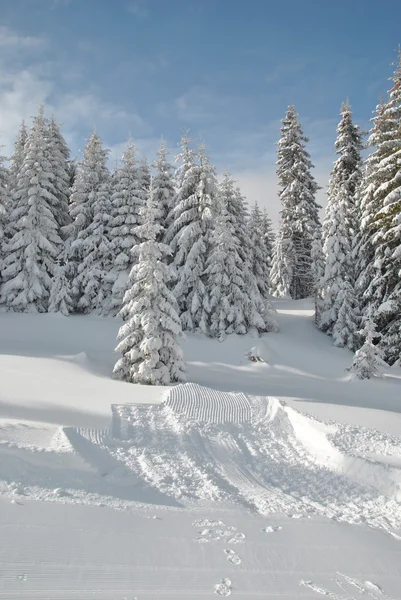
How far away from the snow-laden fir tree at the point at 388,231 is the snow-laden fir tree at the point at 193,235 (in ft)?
30.9

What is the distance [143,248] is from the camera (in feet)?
49.5

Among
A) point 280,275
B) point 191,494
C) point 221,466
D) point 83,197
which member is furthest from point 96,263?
point 280,275

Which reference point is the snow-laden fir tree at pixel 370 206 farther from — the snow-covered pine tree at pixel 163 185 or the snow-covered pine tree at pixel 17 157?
the snow-covered pine tree at pixel 17 157

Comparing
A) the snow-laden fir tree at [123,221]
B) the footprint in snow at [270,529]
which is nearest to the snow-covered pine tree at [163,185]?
the snow-laden fir tree at [123,221]

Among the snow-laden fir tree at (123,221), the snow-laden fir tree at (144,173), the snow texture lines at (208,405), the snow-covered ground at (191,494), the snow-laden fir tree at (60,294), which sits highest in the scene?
the snow-laden fir tree at (144,173)

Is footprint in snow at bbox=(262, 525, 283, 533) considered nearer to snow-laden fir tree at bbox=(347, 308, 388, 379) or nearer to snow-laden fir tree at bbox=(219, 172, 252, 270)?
snow-laden fir tree at bbox=(347, 308, 388, 379)

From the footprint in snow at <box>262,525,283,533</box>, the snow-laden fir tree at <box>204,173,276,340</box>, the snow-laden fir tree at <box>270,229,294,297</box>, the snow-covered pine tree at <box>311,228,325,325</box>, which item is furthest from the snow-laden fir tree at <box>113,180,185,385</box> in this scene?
the snow-laden fir tree at <box>270,229,294,297</box>

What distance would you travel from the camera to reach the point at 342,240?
24625mm

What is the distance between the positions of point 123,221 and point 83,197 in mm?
3782

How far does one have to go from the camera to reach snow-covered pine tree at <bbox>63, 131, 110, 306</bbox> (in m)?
26.4

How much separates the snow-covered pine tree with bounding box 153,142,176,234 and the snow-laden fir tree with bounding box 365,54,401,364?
13113 mm

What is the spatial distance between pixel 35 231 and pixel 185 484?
23.3m

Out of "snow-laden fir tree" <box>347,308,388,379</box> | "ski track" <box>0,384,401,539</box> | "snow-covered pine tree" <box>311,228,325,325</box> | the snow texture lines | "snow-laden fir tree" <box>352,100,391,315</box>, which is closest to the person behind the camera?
"ski track" <box>0,384,401,539</box>

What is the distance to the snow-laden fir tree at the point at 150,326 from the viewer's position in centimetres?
1456
